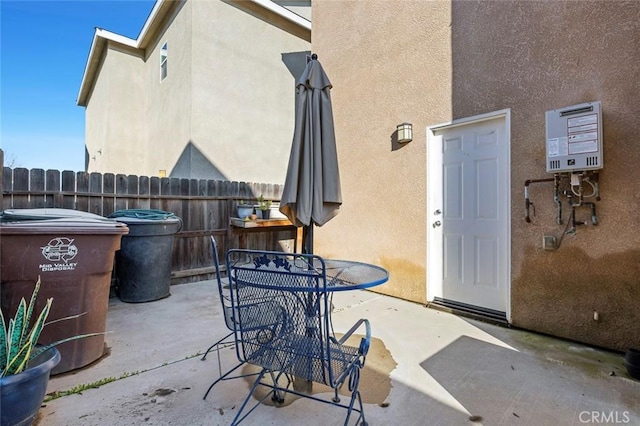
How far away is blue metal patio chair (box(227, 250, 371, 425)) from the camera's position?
160 cm

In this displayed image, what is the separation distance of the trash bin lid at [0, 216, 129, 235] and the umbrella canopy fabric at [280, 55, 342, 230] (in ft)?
4.47

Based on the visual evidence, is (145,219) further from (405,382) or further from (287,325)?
(405,382)

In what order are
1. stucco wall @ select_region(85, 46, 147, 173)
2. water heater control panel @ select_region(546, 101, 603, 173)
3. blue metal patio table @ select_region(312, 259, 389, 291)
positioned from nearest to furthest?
blue metal patio table @ select_region(312, 259, 389, 291)
water heater control panel @ select_region(546, 101, 603, 173)
stucco wall @ select_region(85, 46, 147, 173)

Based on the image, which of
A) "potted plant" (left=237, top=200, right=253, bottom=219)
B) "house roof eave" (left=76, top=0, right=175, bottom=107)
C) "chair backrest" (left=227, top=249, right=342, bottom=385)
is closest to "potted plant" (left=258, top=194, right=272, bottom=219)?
"potted plant" (left=237, top=200, right=253, bottom=219)

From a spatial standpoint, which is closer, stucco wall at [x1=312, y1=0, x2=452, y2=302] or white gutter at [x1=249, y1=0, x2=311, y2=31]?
stucco wall at [x1=312, y1=0, x2=452, y2=302]

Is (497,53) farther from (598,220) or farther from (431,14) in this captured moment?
(598,220)

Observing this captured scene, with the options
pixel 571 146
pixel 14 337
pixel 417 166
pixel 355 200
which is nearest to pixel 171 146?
pixel 355 200

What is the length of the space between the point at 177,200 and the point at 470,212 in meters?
4.31

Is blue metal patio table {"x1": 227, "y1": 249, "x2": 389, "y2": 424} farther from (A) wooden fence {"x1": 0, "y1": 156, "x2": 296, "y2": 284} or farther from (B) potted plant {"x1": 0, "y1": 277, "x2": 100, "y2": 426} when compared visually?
(A) wooden fence {"x1": 0, "y1": 156, "x2": 296, "y2": 284}

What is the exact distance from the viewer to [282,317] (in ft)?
5.79

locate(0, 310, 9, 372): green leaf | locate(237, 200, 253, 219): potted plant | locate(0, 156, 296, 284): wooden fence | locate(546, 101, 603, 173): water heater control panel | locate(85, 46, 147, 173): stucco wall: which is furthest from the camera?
locate(85, 46, 147, 173): stucco wall

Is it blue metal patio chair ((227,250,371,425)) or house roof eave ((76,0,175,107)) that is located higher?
house roof eave ((76,0,175,107))
